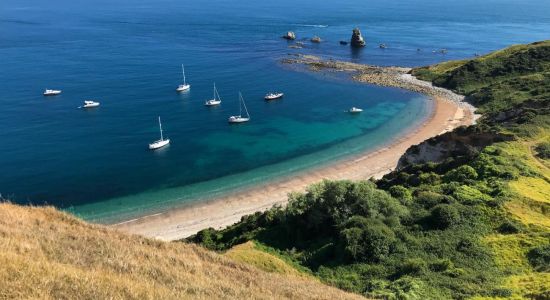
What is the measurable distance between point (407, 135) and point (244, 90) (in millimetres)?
39303

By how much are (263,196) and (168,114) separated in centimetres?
3733

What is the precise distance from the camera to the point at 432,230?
29.9 m

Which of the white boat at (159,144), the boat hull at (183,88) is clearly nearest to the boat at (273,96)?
the boat hull at (183,88)

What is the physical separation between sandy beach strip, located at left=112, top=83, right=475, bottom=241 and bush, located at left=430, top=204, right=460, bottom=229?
81.9 feet

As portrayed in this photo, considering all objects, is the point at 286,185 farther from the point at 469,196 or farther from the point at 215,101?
the point at 215,101

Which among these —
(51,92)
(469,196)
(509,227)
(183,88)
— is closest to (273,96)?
(183,88)

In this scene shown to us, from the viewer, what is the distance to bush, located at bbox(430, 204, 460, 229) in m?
29.8

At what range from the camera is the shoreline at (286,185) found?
49656 mm

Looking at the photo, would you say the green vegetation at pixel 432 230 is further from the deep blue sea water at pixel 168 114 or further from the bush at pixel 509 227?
the deep blue sea water at pixel 168 114

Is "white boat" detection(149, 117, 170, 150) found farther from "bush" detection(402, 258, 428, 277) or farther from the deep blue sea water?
"bush" detection(402, 258, 428, 277)

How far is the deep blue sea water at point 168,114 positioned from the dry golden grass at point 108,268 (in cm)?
3208

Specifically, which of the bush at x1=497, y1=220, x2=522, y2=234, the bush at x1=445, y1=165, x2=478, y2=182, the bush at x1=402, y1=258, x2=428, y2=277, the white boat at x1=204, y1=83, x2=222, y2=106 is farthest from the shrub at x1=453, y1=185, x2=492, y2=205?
the white boat at x1=204, y1=83, x2=222, y2=106

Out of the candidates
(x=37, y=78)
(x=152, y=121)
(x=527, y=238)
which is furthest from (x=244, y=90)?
(x=527, y=238)

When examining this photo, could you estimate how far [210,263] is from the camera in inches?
828
